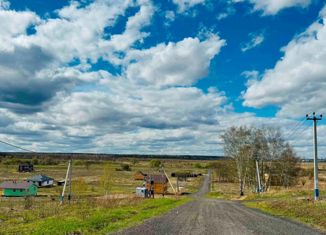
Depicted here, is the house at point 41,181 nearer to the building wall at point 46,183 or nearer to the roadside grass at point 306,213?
the building wall at point 46,183

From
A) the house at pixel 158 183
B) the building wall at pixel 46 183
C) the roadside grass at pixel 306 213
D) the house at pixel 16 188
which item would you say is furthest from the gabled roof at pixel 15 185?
the roadside grass at pixel 306 213

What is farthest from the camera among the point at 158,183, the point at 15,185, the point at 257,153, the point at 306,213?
the point at 158,183

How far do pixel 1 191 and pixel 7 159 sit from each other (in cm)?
10603

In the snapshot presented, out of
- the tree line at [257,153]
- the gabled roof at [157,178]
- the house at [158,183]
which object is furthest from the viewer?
the gabled roof at [157,178]

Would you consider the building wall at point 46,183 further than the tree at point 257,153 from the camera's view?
Yes

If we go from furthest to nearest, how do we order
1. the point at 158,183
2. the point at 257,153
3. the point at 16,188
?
the point at 158,183 → the point at 16,188 → the point at 257,153

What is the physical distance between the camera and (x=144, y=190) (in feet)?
225

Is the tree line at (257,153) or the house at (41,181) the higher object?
the tree line at (257,153)

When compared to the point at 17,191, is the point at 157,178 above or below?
above

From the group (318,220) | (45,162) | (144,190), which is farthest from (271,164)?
(45,162)

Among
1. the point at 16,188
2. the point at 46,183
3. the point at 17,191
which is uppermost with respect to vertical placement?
the point at 46,183

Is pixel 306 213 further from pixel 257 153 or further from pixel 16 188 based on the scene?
pixel 16 188

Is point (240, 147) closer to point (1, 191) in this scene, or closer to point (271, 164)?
point (271, 164)

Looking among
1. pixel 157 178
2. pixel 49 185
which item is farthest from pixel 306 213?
pixel 49 185
